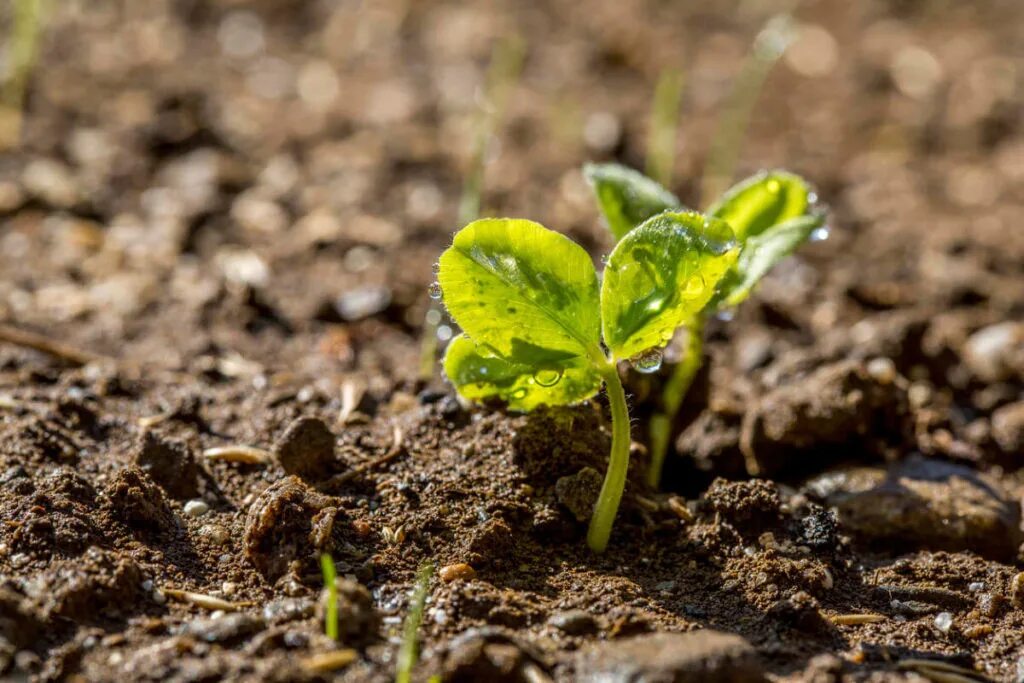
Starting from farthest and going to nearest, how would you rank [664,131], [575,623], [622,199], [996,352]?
1. [664,131]
2. [996,352]
3. [622,199]
4. [575,623]

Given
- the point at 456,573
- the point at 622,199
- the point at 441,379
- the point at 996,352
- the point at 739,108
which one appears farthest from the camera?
the point at 739,108

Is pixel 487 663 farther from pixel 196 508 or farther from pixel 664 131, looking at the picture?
pixel 664 131

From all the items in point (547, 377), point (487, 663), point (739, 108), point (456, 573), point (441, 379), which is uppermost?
point (739, 108)

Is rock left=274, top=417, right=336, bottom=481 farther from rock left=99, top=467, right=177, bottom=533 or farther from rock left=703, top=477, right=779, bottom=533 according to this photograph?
rock left=703, top=477, right=779, bottom=533

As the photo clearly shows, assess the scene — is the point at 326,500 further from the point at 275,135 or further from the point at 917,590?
the point at 275,135

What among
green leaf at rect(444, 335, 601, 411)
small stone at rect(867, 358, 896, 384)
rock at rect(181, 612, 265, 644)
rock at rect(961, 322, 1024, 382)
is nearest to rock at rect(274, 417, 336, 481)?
green leaf at rect(444, 335, 601, 411)

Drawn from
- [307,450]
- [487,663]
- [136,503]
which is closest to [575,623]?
[487,663]

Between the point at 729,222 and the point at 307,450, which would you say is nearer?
the point at 307,450
